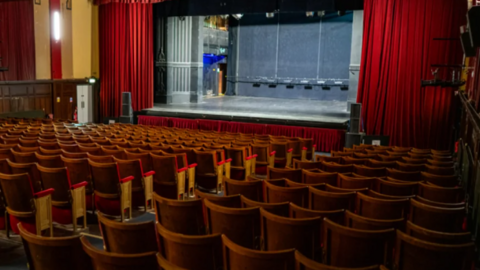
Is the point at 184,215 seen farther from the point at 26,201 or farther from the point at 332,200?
the point at 26,201

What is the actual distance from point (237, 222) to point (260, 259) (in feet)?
2.91

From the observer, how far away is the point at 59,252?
251cm

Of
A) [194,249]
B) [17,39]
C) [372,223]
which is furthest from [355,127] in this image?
[17,39]

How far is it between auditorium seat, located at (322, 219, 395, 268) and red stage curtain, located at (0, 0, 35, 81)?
40.9 ft

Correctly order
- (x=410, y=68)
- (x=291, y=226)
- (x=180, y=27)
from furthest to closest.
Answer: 1. (x=180, y=27)
2. (x=410, y=68)
3. (x=291, y=226)

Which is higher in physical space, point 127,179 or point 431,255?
point 431,255

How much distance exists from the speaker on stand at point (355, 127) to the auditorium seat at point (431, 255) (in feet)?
27.2

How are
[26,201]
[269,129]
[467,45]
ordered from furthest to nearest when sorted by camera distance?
[269,129]
[467,45]
[26,201]

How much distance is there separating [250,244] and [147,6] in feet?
42.3

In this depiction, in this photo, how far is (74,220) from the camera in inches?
177

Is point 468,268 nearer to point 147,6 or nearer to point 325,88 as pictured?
point 147,6

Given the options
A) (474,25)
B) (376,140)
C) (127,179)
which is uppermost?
(474,25)

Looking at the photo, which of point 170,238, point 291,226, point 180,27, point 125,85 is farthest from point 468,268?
point 180,27

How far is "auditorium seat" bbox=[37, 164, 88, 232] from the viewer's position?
14.5 feet
